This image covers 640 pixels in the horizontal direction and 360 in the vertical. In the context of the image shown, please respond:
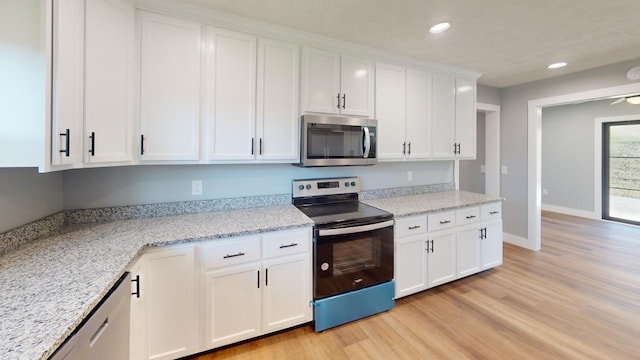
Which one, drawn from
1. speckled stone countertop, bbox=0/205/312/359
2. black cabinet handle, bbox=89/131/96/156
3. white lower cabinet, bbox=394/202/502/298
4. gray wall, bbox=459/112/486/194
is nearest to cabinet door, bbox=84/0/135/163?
black cabinet handle, bbox=89/131/96/156

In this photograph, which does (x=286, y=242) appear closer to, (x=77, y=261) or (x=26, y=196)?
(x=77, y=261)

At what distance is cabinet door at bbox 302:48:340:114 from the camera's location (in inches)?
91.5

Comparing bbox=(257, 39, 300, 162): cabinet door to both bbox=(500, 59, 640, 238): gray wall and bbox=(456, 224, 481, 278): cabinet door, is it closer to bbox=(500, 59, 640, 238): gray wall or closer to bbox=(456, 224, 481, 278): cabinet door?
bbox=(456, 224, 481, 278): cabinet door

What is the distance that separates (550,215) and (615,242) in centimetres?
188

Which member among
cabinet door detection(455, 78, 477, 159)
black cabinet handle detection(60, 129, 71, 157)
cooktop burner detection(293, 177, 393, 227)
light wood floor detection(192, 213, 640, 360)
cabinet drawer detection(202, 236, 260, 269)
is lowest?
light wood floor detection(192, 213, 640, 360)

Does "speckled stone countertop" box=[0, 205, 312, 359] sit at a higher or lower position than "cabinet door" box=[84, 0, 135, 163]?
lower

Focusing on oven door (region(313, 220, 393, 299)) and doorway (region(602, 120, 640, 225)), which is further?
doorway (region(602, 120, 640, 225))

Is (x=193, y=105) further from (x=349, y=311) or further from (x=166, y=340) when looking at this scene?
(x=349, y=311)

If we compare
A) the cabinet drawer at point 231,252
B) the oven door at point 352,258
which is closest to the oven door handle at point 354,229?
the oven door at point 352,258

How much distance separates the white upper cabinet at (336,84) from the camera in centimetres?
234

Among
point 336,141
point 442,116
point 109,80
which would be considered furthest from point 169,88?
point 442,116

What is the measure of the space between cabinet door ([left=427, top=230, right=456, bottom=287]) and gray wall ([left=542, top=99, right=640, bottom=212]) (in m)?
5.22

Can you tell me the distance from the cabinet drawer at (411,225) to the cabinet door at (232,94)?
1412mm

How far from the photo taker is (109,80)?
1587mm
